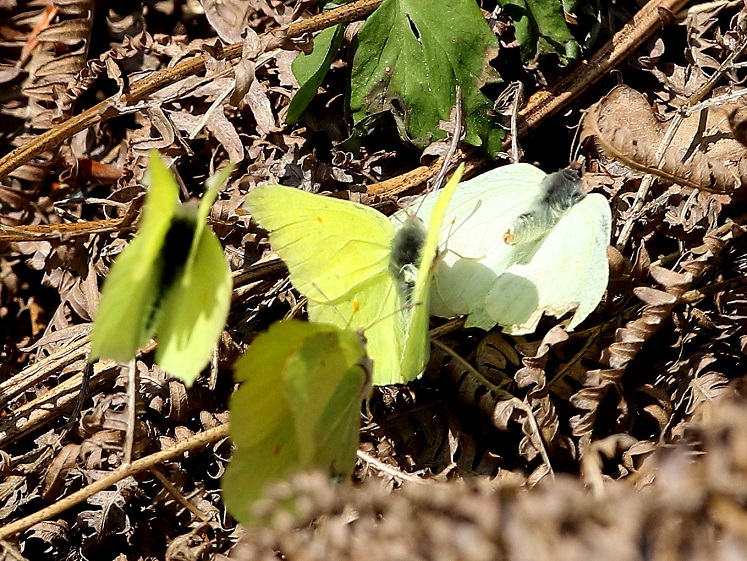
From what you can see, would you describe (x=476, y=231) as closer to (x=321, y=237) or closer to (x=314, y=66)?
(x=321, y=237)

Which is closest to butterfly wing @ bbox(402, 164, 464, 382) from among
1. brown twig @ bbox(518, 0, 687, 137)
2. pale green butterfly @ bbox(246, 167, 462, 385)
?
pale green butterfly @ bbox(246, 167, 462, 385)

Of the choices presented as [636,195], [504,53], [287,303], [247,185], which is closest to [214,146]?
[247,185]

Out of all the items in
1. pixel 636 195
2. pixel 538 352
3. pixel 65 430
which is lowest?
pixel 65 430

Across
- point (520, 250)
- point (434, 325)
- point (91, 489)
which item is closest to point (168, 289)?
point (91, 489)

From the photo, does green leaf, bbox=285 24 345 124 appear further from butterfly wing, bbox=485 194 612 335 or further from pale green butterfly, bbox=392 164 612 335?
butterfly wing, bbox=485 194 612 335

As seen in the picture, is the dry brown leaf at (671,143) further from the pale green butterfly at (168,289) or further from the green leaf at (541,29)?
the pale green butterfly at (168,289)

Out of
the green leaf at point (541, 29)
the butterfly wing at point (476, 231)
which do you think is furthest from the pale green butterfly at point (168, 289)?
the green leaf at point (541, 29)

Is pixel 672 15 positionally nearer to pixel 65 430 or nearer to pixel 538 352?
pixel 538 352
